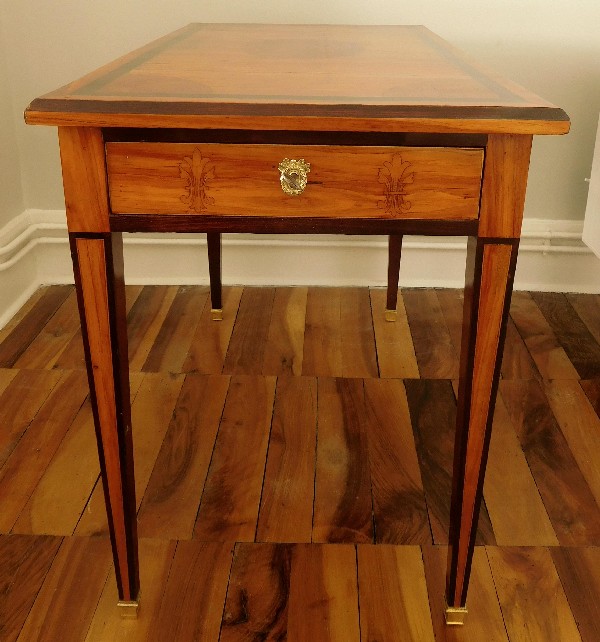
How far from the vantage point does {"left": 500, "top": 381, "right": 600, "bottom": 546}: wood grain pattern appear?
126 centimetres

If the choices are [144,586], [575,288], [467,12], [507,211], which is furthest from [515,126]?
[575,288]

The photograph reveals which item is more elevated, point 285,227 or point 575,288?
point 285,227

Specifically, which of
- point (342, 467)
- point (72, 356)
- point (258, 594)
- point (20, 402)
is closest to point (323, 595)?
point (258, 594)

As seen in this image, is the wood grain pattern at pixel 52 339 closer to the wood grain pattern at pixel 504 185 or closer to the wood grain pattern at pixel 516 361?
the wood grain pattern at pixel 516 361

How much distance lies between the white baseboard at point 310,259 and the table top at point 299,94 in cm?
85

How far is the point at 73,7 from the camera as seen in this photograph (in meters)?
1.91

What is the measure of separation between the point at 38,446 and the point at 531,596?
911 millimetres

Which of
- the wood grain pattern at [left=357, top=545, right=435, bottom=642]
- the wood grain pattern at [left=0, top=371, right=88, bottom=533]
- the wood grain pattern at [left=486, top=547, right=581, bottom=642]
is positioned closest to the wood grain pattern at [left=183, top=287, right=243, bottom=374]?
the wood grain pattern at [left=0, top=371, right=88, bottom=533]

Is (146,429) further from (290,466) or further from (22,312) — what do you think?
(22,312)

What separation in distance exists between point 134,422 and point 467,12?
4.20 feet

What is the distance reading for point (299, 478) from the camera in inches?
54.0

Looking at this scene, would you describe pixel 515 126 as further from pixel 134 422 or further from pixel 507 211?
pixel 134 422

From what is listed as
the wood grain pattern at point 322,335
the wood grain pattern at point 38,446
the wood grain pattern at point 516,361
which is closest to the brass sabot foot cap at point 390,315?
the wood grain pattern at point 322,335

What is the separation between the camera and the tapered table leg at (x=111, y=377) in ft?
2.96
